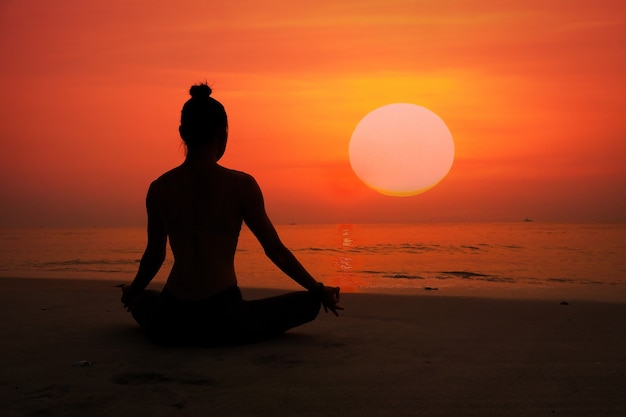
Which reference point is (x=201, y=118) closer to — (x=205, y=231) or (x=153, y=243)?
(x=205, y=231)

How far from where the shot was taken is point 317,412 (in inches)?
122

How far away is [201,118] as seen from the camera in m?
4.44

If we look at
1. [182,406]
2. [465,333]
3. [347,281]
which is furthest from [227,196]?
[347,281]

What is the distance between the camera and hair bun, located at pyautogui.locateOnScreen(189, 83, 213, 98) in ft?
14.6

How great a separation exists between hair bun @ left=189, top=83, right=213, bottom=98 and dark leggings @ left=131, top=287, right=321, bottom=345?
1450 millimetres

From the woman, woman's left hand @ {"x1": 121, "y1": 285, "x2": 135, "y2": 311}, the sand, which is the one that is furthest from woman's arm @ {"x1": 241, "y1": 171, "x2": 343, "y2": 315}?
woman's left hand @ {"x1": 121, "y1": 285, "x2": 135, "y2": 311}

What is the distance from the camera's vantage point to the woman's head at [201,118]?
4434 mm

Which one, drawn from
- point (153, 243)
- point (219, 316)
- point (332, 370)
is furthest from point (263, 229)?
point (332, 370)

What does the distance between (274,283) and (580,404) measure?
11.0 metres

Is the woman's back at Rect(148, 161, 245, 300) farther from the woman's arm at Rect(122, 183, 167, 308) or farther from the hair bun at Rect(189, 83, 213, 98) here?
the hair bun at Rect(189, 83, 213, 98)

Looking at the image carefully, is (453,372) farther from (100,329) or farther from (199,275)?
(100,329)

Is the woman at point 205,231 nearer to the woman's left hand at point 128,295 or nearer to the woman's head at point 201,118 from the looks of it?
the woman's head at point 201,118

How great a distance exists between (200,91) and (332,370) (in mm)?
2173

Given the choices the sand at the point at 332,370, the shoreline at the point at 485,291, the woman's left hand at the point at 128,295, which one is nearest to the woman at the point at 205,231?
the sand at the point at 332,370
